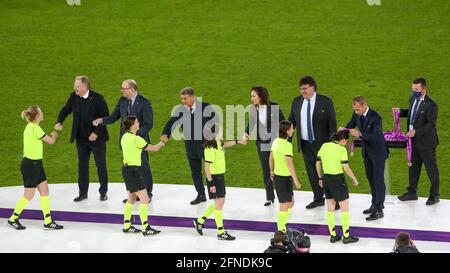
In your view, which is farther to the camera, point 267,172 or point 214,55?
point 214,55

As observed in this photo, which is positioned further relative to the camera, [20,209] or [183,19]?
[183,19]

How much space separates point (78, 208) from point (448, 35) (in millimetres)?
11364

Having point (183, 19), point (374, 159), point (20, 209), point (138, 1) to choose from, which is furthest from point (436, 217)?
point (138, 1)

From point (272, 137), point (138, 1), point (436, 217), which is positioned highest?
point (138, 1)

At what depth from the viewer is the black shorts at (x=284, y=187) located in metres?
11.5

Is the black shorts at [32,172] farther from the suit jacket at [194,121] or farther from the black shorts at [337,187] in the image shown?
the black shorts at [337,187]

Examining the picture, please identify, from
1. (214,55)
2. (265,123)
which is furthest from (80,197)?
(214,55)

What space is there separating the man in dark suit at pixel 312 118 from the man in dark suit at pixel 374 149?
334 millimetres

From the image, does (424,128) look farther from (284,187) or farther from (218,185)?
(218,185)

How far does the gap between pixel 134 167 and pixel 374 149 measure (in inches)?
111

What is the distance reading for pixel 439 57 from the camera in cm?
2038

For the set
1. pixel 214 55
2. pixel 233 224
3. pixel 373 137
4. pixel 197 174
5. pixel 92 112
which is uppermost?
pixel 214 55

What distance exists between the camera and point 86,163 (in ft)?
42.7
